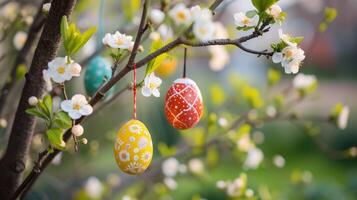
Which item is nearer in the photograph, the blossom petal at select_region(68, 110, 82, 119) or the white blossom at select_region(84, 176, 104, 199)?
the blossom petal at select_region(68, 110, 82, 119)

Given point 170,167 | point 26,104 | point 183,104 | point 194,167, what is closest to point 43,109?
point 26,104

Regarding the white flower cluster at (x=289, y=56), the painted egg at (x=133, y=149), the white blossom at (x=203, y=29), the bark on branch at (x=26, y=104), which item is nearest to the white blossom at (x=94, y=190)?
the bark on branch at (x=26, y=104)

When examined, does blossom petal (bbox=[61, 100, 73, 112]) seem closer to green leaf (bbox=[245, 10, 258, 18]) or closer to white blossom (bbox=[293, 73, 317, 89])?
green leaf (bbox=[245, 10, 258, 18])

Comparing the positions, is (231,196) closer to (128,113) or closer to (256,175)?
(128,113)

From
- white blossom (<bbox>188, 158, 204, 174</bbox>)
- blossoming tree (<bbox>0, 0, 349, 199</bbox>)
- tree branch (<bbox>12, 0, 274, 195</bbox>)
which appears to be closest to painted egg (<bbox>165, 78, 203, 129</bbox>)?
blossoming tree (<bbox>0, 0, 349, 199</bbox>)

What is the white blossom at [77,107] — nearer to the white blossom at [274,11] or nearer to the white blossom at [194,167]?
the white blossom at [274,11]

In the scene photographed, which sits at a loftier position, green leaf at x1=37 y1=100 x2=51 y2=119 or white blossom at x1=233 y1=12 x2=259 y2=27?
white blossom at x1=233 y1=12 x2=259 y2=27

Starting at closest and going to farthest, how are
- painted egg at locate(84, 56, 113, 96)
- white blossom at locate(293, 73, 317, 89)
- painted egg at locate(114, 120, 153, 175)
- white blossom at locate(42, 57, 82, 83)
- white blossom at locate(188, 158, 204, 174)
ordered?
white blossom at locate(42, 57, 82, 83)
painted egg at locate(114, 120, 153, 175)
painted egg at locate(84, 56, 113, 96)
white blossom at locate(293, 73, 317, 89)
white blossom at locate(188, 158, 204, 174)

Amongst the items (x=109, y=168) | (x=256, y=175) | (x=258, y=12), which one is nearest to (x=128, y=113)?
(x=109, y=168)

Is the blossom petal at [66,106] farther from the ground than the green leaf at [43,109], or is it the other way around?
the blossom petal at [66,106]
